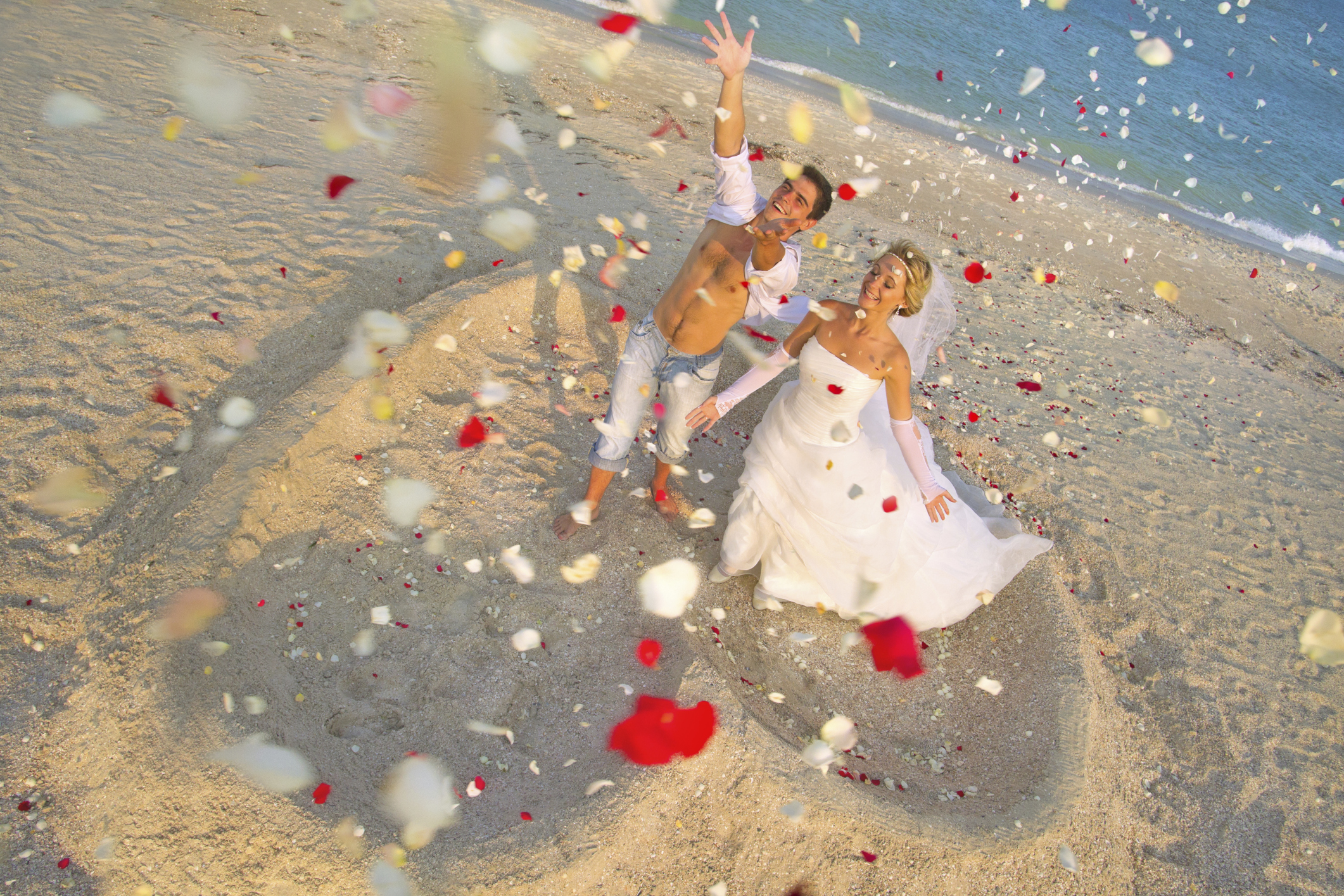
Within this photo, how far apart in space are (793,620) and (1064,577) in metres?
1.79

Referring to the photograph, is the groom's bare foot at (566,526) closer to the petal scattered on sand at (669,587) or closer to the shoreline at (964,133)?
the petal scattered on sand at (669,587)

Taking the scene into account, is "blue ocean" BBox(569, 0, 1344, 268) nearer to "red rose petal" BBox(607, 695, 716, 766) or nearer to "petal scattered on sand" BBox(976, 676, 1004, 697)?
"petal scattered on sand" BBox(976, 676, 1004, 697)

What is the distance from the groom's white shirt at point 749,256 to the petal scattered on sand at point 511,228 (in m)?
2.65

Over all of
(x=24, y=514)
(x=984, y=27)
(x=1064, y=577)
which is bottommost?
(x=24, y=514)

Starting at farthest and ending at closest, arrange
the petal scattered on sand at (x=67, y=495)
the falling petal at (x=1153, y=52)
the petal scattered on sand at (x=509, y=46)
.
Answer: the falling petal at (x=1153, y=52) < the petal scattered on sand at (x=509, y=46) < the petal scattered on sand at (x=67, y=495)

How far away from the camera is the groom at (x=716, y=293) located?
314 centimetres

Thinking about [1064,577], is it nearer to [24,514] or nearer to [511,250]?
[511,250]

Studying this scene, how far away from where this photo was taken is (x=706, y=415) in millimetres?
3383

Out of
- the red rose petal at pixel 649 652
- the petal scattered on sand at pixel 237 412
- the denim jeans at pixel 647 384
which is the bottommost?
the petal scattered on sand at pixel 237 412

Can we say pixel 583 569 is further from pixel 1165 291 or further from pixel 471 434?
pixel 1165 291

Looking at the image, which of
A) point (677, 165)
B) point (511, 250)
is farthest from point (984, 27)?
point (511, 250)

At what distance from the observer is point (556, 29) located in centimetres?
1074

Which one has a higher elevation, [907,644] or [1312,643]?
[1312,643]

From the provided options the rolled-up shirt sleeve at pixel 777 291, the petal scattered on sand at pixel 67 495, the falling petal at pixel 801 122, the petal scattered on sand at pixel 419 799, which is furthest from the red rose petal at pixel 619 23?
the petal scattered on sand at pixel 419 799
